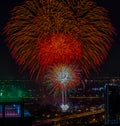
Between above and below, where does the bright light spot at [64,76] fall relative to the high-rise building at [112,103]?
above

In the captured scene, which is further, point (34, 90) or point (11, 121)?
point (34, 90)

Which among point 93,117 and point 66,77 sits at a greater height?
point 66,77

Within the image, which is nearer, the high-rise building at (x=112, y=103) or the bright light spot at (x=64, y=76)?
the bright light spot at (x=64, y=76)

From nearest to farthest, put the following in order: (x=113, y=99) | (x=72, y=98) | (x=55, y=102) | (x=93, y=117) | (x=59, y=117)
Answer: (x=113, y=99) < (x=59, y=117) < (x=93, y=117) < (x=55, y=102) < (x=72, y=98)

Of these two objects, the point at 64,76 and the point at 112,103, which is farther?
the point at 112,103

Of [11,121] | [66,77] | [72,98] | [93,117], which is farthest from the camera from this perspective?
[72,98]

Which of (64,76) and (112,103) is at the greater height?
(64,76)

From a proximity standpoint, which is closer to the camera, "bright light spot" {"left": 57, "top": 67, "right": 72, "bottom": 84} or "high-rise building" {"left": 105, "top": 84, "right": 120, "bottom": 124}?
"bright light spot" {"left": 57, "top": 67, "right": 72, "bottom": 84}

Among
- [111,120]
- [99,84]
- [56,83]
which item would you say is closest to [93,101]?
[99,84]

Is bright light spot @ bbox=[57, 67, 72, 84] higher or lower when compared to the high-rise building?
higher

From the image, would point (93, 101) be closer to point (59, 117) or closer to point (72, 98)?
point (72, 98)

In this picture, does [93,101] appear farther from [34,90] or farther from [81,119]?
[81,119]
